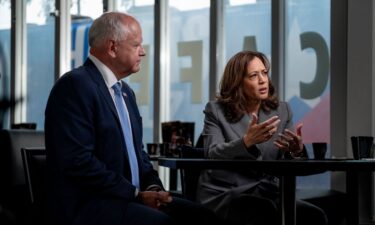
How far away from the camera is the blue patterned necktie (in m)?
2.13

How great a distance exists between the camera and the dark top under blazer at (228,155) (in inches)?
94.1

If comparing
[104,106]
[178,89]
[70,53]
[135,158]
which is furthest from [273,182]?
[70,53]

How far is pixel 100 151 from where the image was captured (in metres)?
2.03

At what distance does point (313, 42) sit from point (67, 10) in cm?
283

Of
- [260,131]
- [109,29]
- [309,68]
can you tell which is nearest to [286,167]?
[260,131]

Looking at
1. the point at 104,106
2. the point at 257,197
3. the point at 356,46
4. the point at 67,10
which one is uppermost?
the point at 67,10

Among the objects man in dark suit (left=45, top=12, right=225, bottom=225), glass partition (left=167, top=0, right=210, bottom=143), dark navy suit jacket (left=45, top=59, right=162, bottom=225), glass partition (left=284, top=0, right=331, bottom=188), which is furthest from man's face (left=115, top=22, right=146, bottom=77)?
glass partition (left=167, top=0, right=210, bottom=143)

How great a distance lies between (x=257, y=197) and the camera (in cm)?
234

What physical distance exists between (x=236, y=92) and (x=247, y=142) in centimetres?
48

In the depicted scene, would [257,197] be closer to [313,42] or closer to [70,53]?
[313,42]

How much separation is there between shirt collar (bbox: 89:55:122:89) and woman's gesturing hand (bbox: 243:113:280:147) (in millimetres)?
502

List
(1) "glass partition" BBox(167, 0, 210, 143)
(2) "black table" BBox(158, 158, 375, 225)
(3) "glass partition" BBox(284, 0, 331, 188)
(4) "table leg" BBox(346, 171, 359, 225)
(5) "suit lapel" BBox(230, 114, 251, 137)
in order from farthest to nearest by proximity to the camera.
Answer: (1) "glass partition" BBox(167, 0, 210, 143), (3) "glass partition" BBox(284, 0, 331, 188), (5) "suit lapel" BBox(230, 114, 251, 137), (4) "table leg" BBox(346, 171, 359, 225), (2) "black table" BBox(158, 158, 375, 225)

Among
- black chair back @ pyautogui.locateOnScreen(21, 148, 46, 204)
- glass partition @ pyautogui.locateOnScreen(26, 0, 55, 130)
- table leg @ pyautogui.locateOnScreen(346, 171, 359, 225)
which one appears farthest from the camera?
glass partition @ pyautogui.locateOnScreen(26, 0, 55, 130)

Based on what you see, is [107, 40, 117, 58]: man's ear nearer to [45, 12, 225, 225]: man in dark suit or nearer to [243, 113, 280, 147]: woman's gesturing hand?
[45, 12, 225, 225]: man in dark suit
